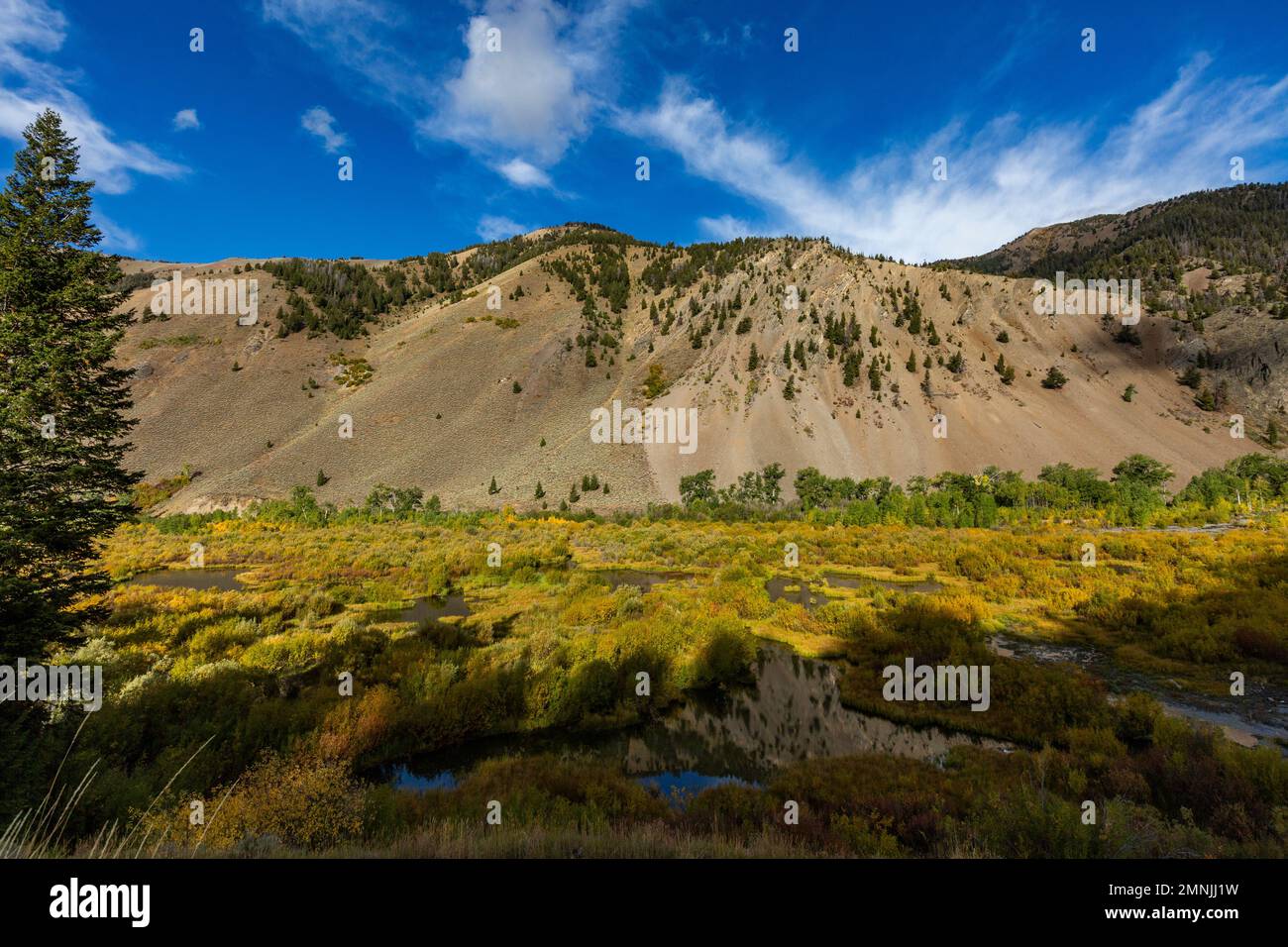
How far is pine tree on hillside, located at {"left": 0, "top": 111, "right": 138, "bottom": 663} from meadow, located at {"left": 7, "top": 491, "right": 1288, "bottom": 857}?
134cm

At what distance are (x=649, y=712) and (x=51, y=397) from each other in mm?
13527

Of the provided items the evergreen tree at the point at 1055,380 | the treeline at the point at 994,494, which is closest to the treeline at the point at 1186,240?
the evergreen tree at the point at 1055,380

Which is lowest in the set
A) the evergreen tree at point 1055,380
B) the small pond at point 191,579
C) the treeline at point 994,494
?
the small pond at point 191,579

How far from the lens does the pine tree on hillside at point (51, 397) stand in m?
8.46

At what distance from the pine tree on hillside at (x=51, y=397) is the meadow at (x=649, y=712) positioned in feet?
4.39

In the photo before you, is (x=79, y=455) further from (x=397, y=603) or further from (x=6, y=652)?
(x=397, y=603)

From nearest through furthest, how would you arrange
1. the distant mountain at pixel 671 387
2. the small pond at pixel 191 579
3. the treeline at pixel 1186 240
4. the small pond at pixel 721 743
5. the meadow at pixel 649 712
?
1. the meadow at pixel 649 712
2. the small pond at pixel 721 743
3. the small pond at pixel 191 579
4. the distant mountain at pixel 671 387
5. the treeline at pixel 1186 240

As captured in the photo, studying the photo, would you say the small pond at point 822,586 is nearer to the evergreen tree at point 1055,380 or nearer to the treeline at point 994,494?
the treeline at point 994,494

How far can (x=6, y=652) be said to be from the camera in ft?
Answer: 26.6

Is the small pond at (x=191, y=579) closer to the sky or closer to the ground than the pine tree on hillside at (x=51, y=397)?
closer to the ground

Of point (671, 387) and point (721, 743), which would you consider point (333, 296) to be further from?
point (721, 743)

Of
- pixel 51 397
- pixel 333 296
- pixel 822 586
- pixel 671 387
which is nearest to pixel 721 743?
pixel 51 397

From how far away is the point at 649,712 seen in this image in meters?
12.4
